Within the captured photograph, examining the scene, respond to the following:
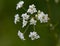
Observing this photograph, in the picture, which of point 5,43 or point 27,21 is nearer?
point 27,21

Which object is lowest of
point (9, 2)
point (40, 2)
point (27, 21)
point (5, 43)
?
point (27, 21)

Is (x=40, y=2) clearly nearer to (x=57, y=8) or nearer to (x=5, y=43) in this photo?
(x=57, y=8)

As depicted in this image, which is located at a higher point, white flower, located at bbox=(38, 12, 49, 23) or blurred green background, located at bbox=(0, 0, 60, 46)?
blurred green background, located at bbox=(0, 0, 60, 46)

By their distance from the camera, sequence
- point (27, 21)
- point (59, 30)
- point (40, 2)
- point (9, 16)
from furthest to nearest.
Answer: point (9, 16) → point (40, 2) → point (59, 30) → point (27, 21)

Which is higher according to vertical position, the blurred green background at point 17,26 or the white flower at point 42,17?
the blurred green background at point 17,26

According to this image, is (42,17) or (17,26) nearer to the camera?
(42,17)

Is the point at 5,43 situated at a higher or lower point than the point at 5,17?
lower

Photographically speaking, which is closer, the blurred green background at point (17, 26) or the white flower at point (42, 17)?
the white flower at point (42, 17)

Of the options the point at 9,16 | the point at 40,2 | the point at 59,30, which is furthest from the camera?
the point at 9,16

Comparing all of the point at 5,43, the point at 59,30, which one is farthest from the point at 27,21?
the point at 5,43

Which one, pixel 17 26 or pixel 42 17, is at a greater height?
pixel 17 26

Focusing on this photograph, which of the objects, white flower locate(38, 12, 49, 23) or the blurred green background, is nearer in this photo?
white flower locate(38, 12, 49, 23)
